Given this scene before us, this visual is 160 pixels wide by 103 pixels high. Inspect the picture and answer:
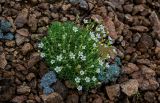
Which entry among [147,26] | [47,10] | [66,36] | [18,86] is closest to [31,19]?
[47,10]

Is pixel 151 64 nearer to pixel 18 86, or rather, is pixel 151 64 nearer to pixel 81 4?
pixel 81 4

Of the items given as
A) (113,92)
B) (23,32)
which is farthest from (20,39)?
(113,92)

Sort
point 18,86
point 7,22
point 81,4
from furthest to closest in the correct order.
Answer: point 81,4 → point 7,22 → point 18,86

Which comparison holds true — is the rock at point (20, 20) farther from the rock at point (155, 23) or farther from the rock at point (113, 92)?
the rock at point (155, 23)

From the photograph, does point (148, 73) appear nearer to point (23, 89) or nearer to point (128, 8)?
point (128, 8)

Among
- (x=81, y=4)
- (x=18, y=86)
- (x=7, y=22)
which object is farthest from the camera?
(x=81, y=4)

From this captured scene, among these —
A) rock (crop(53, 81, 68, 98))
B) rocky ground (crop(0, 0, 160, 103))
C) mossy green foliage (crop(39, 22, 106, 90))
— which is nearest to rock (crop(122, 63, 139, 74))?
rocky ground (crop(0, 0, 160, 103))

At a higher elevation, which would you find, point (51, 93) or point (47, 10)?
point (47, 10)
